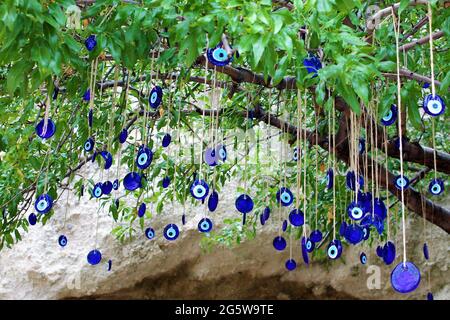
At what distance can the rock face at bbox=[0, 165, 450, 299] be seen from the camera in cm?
400

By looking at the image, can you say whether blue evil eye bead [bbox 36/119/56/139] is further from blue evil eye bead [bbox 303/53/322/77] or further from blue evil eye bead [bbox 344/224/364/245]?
blue evil eye bead [bbox 344/224/364/245]

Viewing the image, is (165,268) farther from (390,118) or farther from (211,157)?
(390,118)

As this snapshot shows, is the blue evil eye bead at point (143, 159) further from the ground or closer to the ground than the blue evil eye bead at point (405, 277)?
further from the ground

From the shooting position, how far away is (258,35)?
953 mm

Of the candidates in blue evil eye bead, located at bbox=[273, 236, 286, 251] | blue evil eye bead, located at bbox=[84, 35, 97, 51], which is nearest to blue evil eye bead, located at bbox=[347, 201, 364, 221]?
blue evil eye bead, located at bbox=[273, 236, 286, 251]

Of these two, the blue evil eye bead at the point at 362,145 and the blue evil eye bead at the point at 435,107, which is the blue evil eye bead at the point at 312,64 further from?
the blue evil eye bead at the point at 362,145

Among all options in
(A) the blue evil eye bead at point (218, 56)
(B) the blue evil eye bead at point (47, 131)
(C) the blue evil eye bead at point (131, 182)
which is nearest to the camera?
(A) the blue evil eye bead at point (218, 56)

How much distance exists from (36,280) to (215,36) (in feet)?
11.5

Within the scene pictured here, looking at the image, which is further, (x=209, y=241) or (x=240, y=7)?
(x=209, y=241)

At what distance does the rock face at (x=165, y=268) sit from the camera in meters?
4.00

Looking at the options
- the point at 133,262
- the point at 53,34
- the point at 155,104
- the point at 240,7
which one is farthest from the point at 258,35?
the point at 133,262

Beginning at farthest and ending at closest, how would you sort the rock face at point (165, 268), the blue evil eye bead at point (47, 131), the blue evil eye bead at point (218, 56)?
the rock face at point (165, 268) → the blue evil eye bead at point (47, 131) → the blue evil eye bead at point (218, 56)

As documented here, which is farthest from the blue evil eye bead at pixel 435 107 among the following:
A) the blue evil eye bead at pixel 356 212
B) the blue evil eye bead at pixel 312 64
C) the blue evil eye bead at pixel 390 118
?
the blue evil eye bead at pixel 356 212

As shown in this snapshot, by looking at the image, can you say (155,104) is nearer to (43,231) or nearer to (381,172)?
(381,172)
